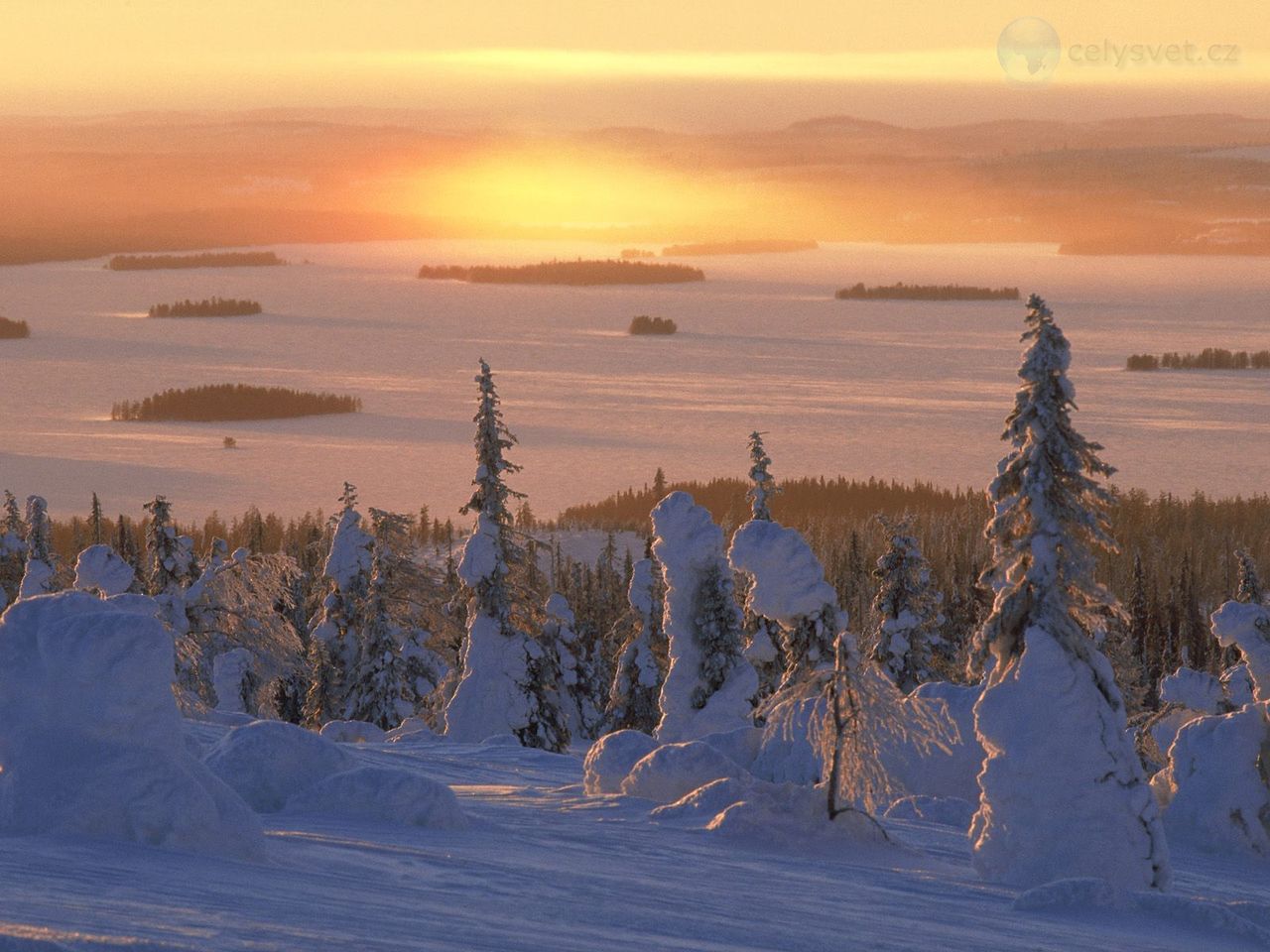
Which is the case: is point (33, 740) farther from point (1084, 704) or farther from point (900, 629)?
point (900, 629)

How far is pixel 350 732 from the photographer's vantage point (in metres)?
31.2

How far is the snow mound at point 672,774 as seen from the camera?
61.4 feet

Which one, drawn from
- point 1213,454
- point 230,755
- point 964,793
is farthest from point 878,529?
point 230,755

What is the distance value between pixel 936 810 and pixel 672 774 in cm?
522

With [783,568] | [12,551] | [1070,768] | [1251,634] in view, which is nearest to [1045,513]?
[1070,768]

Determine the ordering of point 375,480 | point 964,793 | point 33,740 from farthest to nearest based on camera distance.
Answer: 1. point 375,480
2. point 964,793
3. point 33,740

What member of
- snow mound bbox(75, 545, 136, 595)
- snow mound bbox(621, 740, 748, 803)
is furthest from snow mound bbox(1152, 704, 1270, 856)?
snow mound bbox(75, 545, 136, 595)

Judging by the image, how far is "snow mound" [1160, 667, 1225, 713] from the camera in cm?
3050

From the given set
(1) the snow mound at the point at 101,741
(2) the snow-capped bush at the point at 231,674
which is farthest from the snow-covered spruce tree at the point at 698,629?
(1) the snow mound at the point at 101,741

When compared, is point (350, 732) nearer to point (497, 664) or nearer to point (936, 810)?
point (497, 664)

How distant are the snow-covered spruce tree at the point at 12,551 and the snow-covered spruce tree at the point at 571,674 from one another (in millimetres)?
16948

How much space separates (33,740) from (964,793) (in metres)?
16.2

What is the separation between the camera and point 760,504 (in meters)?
34.0

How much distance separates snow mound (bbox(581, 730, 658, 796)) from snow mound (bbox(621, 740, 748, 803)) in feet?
0.77
